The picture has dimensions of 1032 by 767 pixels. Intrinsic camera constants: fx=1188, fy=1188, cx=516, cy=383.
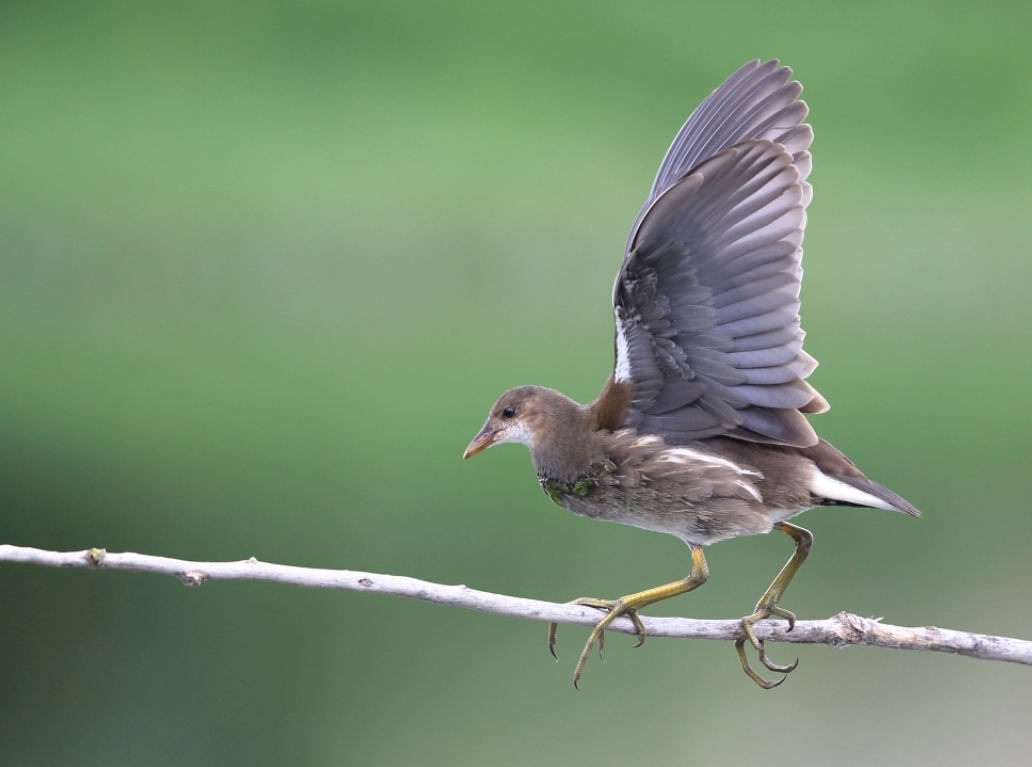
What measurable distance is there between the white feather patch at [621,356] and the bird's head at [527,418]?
0.16 meters

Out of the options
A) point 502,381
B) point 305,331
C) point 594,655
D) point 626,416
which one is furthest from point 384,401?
point 626,416

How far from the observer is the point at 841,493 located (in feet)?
9.37

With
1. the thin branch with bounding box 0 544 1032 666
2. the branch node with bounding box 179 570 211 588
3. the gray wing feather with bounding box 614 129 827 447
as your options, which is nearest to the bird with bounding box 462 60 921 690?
the gray wing feather with bounding box 614 129 827 447

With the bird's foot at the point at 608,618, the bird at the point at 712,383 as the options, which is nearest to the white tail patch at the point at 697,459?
the bird at the point at 712,383

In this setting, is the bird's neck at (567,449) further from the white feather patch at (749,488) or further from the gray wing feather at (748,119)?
the gray wing feather at (748,119)

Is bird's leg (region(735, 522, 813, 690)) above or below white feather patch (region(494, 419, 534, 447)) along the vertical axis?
below

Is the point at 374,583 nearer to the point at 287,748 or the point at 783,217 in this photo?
the point at 783,217

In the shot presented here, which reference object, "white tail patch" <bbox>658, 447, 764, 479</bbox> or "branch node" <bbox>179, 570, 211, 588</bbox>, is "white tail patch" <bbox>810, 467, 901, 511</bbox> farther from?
"branch node" <bbox>179, 570, 211, 588</bbox>

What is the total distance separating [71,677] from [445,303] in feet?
19.7

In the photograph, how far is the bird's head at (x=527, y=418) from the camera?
9.75 feet

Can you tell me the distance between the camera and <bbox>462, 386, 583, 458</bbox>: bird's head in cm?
297

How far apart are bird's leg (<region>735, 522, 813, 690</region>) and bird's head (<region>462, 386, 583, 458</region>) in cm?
63

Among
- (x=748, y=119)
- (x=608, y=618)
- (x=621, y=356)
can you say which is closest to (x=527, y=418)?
(x=621, y=356)

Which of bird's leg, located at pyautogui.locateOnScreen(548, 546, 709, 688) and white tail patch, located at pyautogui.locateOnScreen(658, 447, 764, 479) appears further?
white tail patch, located at pyautogui.locateOnScreen(658, 447, 764, 479)
